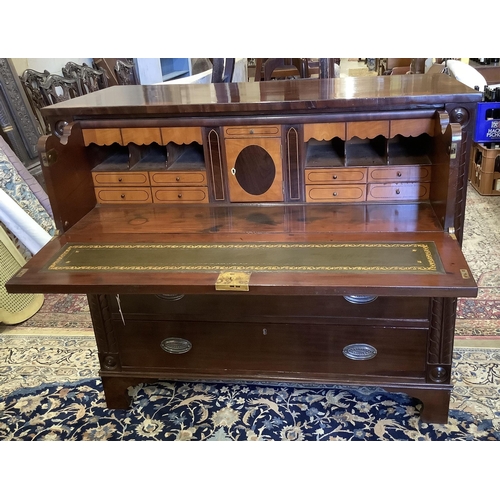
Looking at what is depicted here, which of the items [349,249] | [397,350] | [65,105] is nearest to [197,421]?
[397,350]

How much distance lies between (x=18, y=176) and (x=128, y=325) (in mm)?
1382

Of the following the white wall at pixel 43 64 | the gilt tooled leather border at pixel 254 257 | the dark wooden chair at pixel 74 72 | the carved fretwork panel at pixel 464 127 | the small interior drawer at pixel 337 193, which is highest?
the white wall at pixel 43 64

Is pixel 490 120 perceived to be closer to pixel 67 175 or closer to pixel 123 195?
pixel 123 195

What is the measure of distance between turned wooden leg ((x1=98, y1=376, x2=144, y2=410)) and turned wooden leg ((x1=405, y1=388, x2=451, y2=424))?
915 millimetres

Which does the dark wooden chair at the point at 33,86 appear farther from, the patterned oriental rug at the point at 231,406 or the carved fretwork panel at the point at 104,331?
the carved fretwork panel at the point at 104,331

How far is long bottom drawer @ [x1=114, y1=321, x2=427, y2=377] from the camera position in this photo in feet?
4.91

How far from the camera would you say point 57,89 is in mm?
3199

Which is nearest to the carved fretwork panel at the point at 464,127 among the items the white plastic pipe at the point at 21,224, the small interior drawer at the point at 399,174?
the small interior drawer at the point at 399,174

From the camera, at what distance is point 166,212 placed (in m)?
1.64

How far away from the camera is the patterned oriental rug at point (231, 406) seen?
5.27ft

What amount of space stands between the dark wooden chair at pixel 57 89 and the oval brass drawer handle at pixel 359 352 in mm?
2523

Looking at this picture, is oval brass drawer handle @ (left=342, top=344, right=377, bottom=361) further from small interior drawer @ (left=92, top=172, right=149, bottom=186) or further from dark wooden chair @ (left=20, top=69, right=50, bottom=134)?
dark wooden chair @ (left=20, top=69, right=50, bottom=134)

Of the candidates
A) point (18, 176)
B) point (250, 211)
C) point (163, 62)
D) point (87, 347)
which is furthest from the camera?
point (163, 62)

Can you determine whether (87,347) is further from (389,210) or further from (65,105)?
(389,210)
